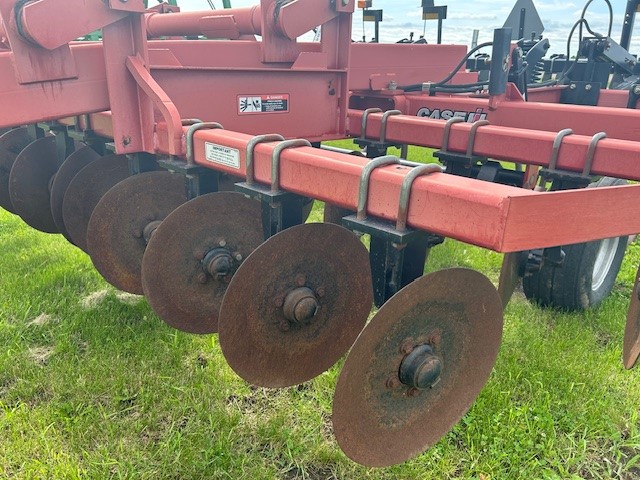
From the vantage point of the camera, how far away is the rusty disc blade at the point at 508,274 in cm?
176

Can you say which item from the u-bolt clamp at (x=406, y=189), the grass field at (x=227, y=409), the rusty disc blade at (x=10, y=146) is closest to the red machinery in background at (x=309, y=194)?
the u-bolt clamp at (x=406, y=189)

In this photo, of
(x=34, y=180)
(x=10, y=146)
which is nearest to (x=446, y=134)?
(x=34, y=180)

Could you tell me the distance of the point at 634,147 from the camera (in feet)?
6.13

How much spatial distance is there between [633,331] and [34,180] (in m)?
2.89

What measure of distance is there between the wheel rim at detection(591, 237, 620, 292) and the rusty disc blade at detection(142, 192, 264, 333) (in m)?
2.04

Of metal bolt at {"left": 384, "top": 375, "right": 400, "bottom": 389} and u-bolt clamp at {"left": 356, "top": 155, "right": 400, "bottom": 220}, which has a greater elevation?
u-bolt clamp at {"left": 356, "top": 155, "right": 400, "bottom": 220}

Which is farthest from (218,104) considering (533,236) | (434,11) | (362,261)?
(434,11)

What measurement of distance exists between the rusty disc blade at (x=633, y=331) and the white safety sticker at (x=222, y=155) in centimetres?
133

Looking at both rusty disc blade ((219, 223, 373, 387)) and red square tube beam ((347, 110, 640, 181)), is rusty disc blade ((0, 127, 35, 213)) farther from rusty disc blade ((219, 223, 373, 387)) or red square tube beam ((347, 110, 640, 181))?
rusty disc blade ((219, 223, 373, 387))

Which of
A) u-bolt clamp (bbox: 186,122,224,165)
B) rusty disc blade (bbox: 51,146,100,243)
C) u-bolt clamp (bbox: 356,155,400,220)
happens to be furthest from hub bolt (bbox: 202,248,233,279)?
rusty disc blade (bbox: 51,146,100,243)

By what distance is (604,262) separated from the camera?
10.7 ft

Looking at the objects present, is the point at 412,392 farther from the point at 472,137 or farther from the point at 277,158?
the point at 472,137

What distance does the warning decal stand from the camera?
2393 mm

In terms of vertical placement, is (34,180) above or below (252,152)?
below
